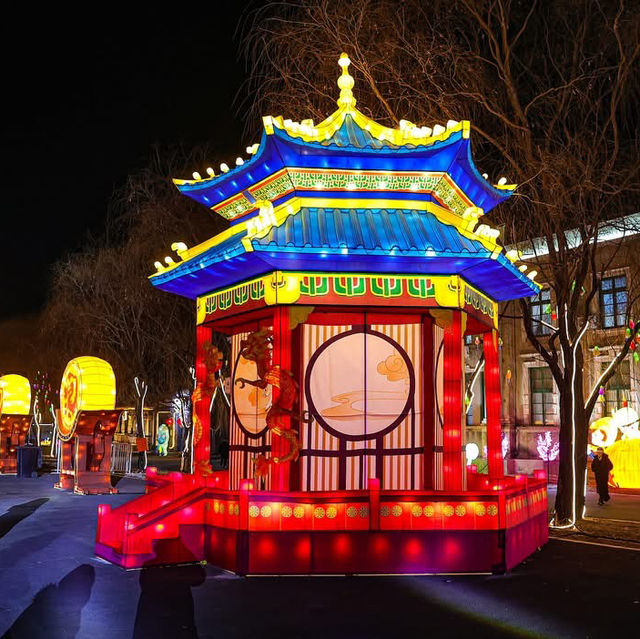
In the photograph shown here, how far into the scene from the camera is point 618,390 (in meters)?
27.8

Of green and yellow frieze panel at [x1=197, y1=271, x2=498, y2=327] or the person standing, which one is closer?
green and yellow frieze panel at [x1=197, y1=271, x2=498, y2=327]

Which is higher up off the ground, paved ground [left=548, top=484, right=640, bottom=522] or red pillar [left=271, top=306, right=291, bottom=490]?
red pillar [left=271, top=306, right=291, bottom=490]

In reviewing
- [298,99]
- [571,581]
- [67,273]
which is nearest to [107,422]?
[67,273]

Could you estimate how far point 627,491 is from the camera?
22.6 meters

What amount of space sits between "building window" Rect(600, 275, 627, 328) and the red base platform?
2078 cm

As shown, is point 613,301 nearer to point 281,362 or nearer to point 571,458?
point 571,458

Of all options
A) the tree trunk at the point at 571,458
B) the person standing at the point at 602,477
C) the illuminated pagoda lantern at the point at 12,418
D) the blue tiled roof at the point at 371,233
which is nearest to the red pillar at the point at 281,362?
the blue tiled roof at the point at 371,233

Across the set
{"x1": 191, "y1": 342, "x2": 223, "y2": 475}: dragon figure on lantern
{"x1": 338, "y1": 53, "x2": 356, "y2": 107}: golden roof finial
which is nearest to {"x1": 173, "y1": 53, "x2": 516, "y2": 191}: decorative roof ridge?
{"x1": 338, "y1": 53, "x2": 356, "y2": 107}: golden roof finial

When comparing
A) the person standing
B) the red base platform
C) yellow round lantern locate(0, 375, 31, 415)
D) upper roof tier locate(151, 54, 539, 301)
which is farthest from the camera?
yellow round lantern locate(0, 375, 31, 415)

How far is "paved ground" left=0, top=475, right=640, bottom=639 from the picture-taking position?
21.7ft

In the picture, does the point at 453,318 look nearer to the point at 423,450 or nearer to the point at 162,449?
the point at 423,450

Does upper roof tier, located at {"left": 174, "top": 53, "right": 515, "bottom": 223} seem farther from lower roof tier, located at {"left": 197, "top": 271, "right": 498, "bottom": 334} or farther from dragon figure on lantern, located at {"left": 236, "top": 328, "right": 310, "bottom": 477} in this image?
dragon figure on lantern, located at {"left": 236, "top": 328, "right": 310, "bottom": 477}

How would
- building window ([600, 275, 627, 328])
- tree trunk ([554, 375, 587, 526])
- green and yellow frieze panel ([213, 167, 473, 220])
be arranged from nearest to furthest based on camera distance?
green and yellow frieze panel ([213, 167, 473, 220]), tree trunk ([554, 375, 587, 526]), building window ([600, 275, 627, 328])

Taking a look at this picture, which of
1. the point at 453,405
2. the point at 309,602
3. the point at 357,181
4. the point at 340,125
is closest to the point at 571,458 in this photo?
the point at 453,405
